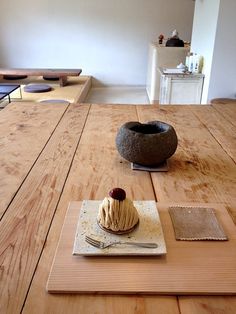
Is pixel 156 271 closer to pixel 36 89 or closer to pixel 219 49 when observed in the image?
pixel 219 49

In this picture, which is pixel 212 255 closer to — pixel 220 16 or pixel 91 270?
pixel 91 270

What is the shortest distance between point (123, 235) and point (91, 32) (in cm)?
574

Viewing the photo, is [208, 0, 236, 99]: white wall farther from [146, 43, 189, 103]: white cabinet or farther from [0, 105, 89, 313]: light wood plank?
[0, 105, 89, 313]: light wood plank

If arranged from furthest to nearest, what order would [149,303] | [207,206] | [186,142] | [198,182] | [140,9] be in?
1. [140,9]
2. [186,142]
3. [198,182]
4. [207,206]
5. [149,303]

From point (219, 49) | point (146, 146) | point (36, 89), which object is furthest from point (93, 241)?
point (36, 89)

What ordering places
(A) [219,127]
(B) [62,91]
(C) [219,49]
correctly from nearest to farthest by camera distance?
(A) [219,127] < (C) [219,49] < (B) [62,91]

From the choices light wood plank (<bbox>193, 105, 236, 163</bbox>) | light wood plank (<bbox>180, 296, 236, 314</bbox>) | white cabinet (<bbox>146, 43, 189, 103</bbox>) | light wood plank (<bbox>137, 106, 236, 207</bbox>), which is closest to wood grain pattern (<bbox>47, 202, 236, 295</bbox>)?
light wood plank (<bbox>180, 296, 236, 314</bbox>)

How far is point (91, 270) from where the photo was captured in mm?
548

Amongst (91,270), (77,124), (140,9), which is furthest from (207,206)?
(140,9)

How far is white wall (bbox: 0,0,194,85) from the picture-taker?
5.60m

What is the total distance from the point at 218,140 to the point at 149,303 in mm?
829

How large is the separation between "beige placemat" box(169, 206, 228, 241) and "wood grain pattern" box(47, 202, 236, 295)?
0.06 feet

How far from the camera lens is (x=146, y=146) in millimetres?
905

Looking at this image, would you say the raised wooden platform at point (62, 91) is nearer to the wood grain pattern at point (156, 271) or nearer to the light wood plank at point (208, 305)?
the wood grain pattern at point (156, 271)
